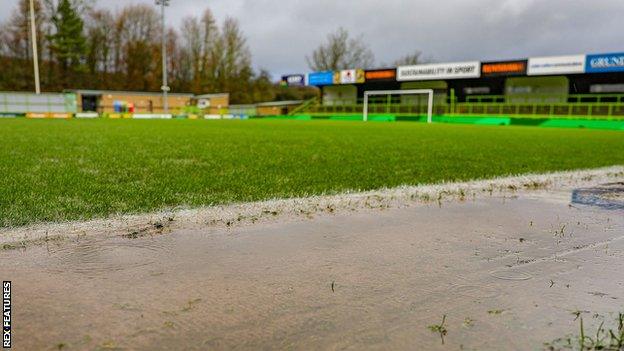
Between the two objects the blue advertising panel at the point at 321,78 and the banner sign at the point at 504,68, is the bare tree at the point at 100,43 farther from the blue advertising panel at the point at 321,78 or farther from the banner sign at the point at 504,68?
the banner sign at the point at 504,68

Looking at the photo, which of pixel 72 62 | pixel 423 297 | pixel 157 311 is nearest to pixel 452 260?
pixel 423 297

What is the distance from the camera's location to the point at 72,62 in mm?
58156

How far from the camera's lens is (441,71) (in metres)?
42.3

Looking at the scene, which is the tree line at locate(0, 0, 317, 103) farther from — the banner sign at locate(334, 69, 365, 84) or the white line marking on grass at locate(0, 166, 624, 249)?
the white line marking on grass at locate(0, 166, 624, 249)

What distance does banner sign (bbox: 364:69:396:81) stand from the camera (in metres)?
45.9

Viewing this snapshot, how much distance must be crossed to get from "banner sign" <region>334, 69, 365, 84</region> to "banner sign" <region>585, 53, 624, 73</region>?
2021 centimetres

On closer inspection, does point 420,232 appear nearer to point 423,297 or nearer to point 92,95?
point 423,297

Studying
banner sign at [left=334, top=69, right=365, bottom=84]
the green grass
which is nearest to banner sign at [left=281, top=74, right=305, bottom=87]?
banner sign at [left=334, top=69, right=365, bottom=84]

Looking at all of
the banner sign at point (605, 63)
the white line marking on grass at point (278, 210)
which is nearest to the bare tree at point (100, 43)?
the banner sign at point (605, 63)

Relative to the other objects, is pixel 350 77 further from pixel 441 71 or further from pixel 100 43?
pixel 100 43

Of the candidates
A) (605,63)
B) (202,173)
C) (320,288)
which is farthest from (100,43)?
(320,288)

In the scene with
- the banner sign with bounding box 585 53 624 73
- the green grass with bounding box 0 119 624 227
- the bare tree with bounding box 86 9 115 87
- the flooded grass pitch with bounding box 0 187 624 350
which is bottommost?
Result: the flooded grass pitch with bounding box 0 187 624 350

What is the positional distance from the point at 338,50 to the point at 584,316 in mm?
65074

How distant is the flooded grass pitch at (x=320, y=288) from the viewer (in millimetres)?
1775
